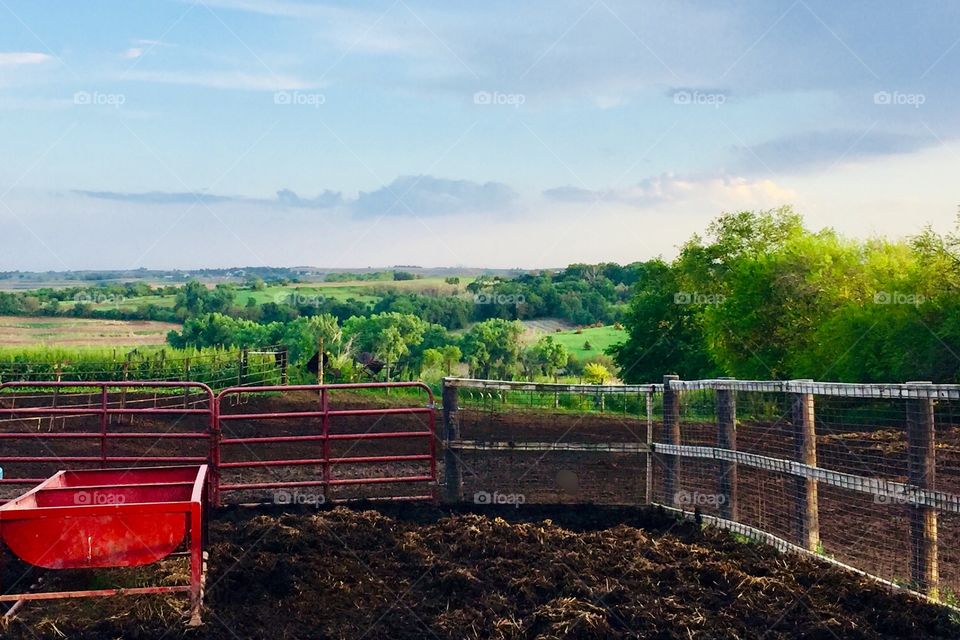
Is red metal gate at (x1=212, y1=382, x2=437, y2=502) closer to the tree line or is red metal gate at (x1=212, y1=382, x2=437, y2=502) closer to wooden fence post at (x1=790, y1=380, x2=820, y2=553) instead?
wooden fence post at (x1=790, y1=380, x2=820, y2=553)

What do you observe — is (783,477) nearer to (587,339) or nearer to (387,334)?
(387,334)

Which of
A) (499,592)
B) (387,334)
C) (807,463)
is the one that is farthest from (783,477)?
(387,334)

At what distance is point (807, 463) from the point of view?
7707 millimetres

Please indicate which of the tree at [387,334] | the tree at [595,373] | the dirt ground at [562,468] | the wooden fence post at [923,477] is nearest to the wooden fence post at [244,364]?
the dirt ground at [562,468]

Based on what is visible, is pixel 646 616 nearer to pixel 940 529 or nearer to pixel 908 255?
pixel 940 529

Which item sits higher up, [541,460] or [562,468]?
[541,460]

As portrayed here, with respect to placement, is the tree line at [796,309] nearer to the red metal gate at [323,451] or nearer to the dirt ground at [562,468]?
the dirt ground at [562,468]

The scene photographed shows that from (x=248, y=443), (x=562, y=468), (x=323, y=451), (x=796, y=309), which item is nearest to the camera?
(x=323, y=451)

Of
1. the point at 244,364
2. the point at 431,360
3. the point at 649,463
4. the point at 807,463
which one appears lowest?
the point at 649,463

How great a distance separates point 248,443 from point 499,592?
881 centimetres

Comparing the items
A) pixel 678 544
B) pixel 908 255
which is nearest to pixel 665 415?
pixel 678 544

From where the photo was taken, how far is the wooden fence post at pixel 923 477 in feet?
20.9

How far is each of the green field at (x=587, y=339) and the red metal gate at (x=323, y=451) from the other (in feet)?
118

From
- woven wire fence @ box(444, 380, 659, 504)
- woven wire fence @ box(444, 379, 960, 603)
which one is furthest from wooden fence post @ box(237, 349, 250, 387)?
woven wire fence @ box(444, 379, 960, 603)
